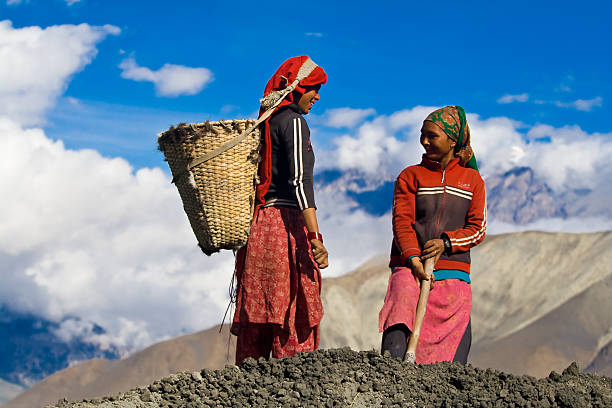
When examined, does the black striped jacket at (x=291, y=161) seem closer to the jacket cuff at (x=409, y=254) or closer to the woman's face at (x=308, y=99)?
the woman's face at (x=308, y=99)

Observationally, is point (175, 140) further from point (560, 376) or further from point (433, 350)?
point (560, 376)

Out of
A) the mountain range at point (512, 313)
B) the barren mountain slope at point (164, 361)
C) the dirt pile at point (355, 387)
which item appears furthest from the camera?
the barren mountain slope at point (164, 361)

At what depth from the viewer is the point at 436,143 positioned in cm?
486

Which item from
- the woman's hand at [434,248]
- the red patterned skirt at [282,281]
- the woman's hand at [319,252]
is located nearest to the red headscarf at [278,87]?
the red patterned skirt at [282,281]

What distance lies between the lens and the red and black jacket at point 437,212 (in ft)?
15.8

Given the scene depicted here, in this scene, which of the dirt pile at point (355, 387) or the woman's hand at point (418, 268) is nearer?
the dirt pile at point (355, 387)

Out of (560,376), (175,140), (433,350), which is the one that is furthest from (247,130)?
→ (560,376)

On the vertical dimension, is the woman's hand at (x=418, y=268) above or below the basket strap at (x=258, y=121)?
below

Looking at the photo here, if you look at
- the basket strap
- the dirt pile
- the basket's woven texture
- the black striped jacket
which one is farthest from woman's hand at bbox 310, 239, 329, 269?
the basket strap

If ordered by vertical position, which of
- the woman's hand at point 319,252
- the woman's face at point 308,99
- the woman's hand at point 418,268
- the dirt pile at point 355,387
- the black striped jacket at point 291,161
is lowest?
the dirt pile at point 355,387

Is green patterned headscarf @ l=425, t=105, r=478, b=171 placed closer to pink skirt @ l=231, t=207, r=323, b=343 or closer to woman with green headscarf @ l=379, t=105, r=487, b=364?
woman with green headscarf @ l=379, t=105, r=487, b=364

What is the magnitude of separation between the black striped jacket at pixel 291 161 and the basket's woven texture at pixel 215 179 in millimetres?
151

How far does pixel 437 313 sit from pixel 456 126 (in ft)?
3.78

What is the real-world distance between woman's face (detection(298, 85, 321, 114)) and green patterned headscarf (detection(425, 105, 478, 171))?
753 mm
